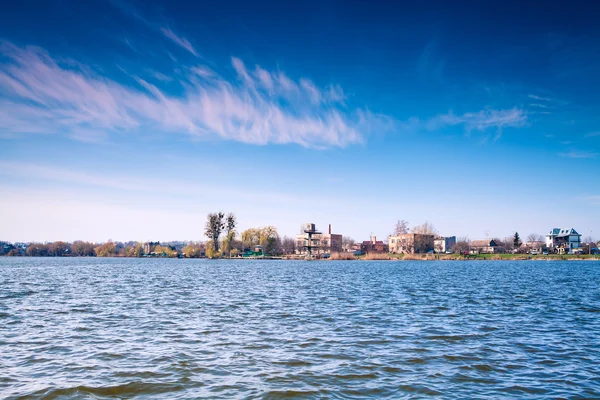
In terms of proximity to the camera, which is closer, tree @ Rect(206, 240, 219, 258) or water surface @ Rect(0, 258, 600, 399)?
water surface @ Rect(0, 258, 600, 399)

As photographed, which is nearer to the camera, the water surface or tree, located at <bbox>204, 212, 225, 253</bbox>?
the water surface

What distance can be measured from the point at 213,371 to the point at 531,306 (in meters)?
24.9

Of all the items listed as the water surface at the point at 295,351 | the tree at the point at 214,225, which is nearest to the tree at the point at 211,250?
the tree at the point at 214,225

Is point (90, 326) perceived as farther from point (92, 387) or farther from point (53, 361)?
point (92, 387)

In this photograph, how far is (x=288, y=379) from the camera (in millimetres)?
12820

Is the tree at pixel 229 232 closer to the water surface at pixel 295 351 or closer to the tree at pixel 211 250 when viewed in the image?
the tree at pixel 211 250

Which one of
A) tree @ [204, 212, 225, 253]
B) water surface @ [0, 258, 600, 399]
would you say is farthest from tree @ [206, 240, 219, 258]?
water surface @ [0, 258, 600, 399]

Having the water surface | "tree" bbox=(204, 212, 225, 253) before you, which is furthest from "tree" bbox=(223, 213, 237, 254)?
the water surface

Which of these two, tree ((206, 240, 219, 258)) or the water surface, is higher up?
tree ((206, 240, 219, 258))

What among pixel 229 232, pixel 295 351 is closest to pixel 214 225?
Answer: pixel 229 232

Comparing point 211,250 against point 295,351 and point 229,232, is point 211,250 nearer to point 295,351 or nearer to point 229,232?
point 229,232

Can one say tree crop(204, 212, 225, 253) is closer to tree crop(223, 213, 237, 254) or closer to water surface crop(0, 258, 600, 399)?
tree crop(223, 213, 237, 254)

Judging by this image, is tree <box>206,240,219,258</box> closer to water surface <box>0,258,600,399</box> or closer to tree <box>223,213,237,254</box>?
tree <box>223,213,237,254</box>

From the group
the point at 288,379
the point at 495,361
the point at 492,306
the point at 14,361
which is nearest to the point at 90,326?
the point at 14,361
